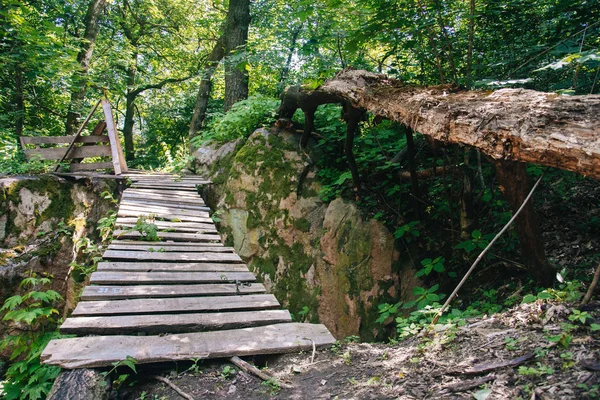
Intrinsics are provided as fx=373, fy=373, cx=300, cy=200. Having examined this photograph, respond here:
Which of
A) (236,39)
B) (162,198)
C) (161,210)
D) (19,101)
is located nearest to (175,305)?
(161,210)

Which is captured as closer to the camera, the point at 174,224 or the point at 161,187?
the point at 174,224

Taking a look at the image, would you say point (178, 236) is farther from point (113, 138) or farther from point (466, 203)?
point (113, 138)

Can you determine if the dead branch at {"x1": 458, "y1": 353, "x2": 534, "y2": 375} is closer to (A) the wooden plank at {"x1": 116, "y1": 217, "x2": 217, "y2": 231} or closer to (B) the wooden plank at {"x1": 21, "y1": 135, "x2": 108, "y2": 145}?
(A) the wooden plank at {"x1": 116, "y1": 217, "x2": 217, "y2": 231}

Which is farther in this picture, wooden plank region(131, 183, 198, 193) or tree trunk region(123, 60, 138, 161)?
tree trunk region(123, 60, 138, 161)

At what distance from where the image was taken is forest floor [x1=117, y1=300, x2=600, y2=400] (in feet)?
5.49

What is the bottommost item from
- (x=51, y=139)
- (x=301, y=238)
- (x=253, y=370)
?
(x=301, y=238)

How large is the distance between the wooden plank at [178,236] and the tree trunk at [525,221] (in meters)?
3.40

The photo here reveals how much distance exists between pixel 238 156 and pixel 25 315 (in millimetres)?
4573

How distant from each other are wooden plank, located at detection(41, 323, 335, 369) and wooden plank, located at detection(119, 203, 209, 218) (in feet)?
11.1

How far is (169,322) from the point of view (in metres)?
2.59

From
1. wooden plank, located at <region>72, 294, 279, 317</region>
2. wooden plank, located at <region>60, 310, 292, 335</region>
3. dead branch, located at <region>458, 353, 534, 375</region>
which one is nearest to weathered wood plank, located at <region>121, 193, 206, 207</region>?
wooden plank, located at <region>72, 294, 279, 317</region>

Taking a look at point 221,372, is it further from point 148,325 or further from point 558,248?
point 558,248

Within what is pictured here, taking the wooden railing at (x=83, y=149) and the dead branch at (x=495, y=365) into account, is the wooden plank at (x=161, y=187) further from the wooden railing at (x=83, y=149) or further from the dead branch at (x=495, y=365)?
the dead branch at (x=495, y=365)

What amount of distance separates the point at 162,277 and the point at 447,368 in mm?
2497
